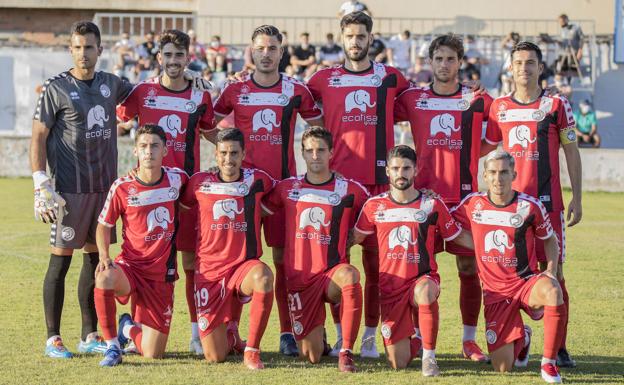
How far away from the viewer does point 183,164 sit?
7707mm

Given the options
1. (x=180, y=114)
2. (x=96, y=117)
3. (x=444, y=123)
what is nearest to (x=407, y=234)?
(x=444, y=123)

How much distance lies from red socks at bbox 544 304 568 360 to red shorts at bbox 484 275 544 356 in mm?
220

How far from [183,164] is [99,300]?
1.31 metres

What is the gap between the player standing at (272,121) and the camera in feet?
24.9

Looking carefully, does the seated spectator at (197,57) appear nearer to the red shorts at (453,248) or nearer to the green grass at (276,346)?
the green grass at (276,346)

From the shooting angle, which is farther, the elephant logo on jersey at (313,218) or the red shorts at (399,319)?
the elephant logo on jersey at (313,218)

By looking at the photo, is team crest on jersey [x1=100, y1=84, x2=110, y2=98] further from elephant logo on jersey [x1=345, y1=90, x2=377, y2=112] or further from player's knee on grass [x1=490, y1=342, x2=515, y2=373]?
player's knee on grass [x1=490, y1=342, x2=515, y2=373]

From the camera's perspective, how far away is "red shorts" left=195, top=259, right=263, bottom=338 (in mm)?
7109

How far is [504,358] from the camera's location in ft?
22.6

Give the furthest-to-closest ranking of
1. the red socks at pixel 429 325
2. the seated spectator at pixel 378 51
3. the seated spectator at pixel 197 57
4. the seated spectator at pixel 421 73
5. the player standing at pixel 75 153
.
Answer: the seated spectator at pixel 378 51, the seated spectator at pixel 197 57, the seated spectator at pixel 421 73, the player standing at pixel 75 153, the red socks at pixel 429 325

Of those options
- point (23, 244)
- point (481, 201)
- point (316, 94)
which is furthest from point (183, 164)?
point (23, 244)

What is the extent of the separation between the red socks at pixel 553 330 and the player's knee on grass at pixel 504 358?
0.32 meters

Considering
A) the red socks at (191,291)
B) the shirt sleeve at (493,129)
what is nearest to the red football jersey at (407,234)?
the shirt sleeve at (493,129)

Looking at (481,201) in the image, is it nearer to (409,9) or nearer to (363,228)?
(363,228)
